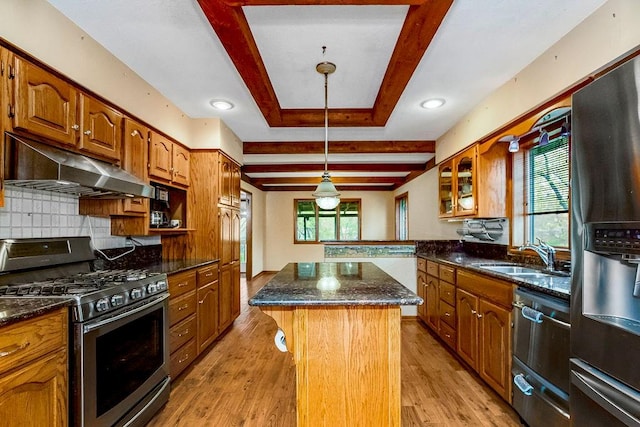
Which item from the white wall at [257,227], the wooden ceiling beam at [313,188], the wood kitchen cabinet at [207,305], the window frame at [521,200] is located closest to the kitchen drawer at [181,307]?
the wood kitchen cabinet at [207,305]

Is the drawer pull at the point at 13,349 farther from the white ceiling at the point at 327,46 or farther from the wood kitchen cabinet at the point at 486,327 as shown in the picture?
the wood kitchen cabinet at the point at 486,327

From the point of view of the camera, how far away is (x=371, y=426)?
64.7 inches

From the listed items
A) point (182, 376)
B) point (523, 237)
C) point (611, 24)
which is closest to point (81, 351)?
point (182, 376)

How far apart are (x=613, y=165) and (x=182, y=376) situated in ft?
10.2

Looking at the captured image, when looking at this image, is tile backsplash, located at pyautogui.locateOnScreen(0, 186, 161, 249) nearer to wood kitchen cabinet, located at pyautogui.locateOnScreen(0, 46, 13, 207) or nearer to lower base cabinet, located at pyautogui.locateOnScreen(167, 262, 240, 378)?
wood kitchen cabinet, located at pyautogui.locateOnScreen(0, 46, 13, 207)

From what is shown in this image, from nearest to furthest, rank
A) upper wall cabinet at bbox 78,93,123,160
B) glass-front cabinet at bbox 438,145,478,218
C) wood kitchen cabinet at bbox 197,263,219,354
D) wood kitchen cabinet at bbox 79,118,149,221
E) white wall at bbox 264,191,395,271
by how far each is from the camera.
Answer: upper wall cabinet at bbox 78,93,123,160 → wood kitchen cabinet at bbox 79,118,149,221 → wood kitchen cabinet at bbox 197,263,219,354 → glass-front cabinet at bbox 438,145,478,218 → white wall at bbox 264,191,395,271

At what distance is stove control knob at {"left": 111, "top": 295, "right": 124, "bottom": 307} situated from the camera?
5.68ft

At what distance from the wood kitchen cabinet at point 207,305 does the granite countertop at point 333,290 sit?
3.33 feet

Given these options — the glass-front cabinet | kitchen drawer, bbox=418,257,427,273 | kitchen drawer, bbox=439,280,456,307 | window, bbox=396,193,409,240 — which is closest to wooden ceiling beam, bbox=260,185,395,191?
window, bbox=396,193,409,240

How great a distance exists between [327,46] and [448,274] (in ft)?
7.63

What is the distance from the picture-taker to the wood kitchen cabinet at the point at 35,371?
48.2 inches

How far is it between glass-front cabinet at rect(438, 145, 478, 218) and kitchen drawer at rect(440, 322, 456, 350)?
1156mm

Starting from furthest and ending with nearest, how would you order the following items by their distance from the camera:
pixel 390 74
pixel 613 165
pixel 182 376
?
pixel 182 376, pixel 390 74, pixel 613 165

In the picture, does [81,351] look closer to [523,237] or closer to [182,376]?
[182,376]
